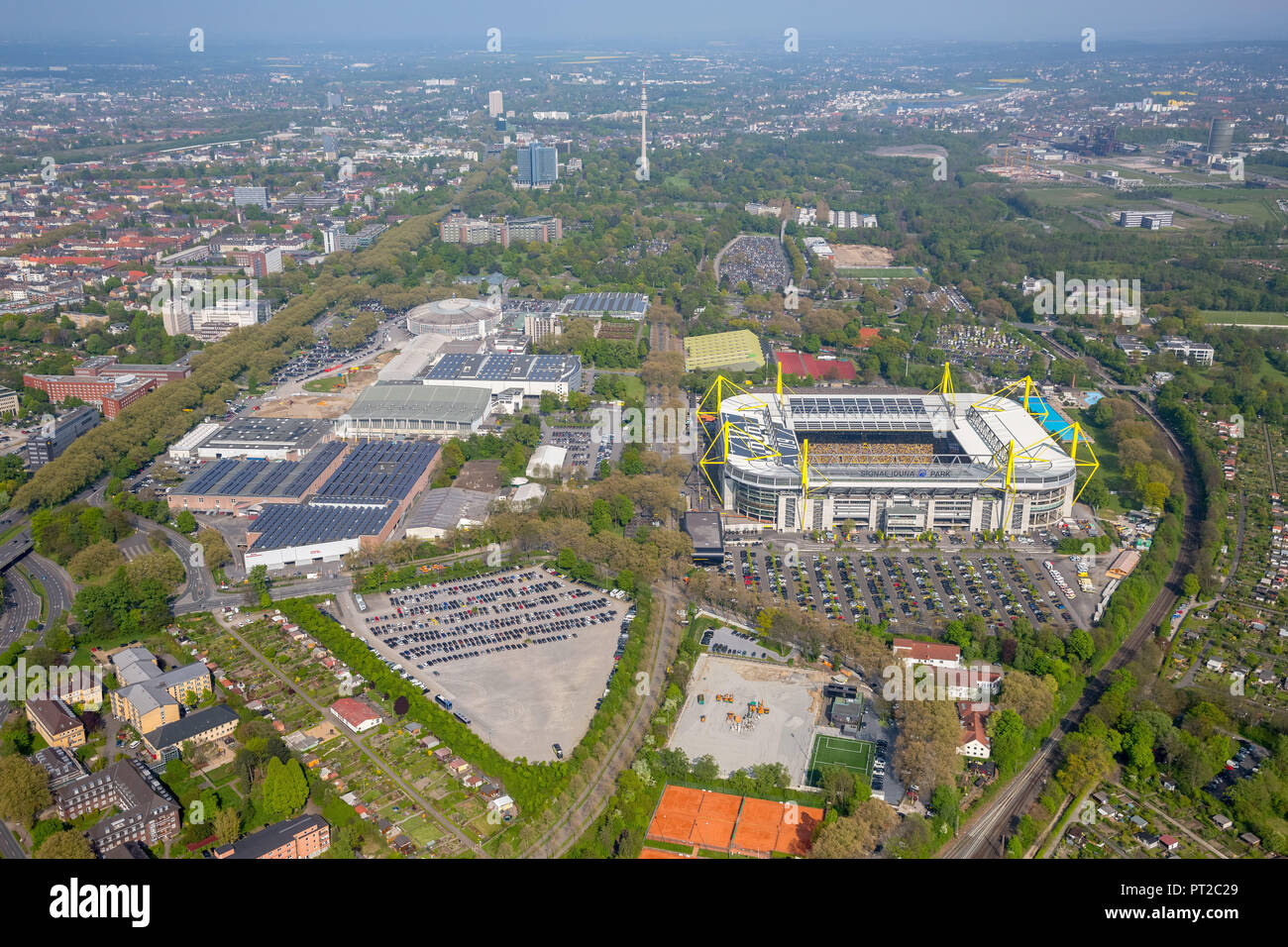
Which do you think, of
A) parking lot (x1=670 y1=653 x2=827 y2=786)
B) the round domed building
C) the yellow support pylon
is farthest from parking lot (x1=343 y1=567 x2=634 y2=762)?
the round domed building

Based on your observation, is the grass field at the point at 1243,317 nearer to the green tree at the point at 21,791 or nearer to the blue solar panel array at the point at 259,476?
the blue solar panel array at the point at 259,476

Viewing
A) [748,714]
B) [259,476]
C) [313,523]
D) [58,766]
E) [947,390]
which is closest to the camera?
[58,766]

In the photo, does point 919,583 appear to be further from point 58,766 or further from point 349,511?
→ point 58,766

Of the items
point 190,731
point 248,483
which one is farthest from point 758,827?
point 248,483

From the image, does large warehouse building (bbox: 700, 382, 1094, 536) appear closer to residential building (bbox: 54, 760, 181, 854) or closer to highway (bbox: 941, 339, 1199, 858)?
highway (bbox: 941, 339, 1199, 858)

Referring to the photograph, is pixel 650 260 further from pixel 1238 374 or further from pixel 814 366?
pixel 1238 374
